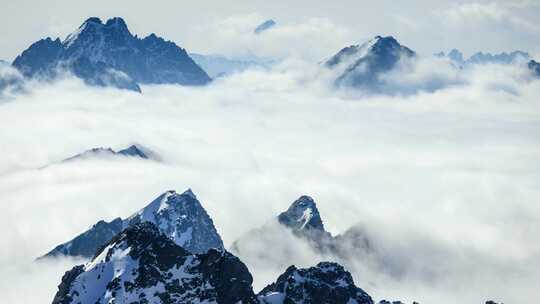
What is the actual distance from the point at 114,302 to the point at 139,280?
9328mm

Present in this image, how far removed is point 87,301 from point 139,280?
49.9 feet

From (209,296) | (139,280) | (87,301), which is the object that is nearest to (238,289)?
(209,296)

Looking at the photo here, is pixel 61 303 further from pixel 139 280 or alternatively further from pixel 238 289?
pixel 238 289

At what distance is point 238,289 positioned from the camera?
650ft

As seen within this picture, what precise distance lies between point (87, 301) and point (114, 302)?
962cm

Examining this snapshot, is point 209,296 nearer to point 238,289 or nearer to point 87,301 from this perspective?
point 238,289

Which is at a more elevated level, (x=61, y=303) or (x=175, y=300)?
(x=175, y=300)

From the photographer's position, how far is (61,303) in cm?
19700

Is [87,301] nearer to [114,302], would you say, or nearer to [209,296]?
[114,302]

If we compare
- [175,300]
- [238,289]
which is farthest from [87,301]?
[238,289]

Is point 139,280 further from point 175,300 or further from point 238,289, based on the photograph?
point 238,289

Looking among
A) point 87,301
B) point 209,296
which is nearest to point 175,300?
point 209,296

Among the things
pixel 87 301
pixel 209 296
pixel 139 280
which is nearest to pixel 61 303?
pixel 87 301

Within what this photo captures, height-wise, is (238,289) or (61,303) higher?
(238,289)
